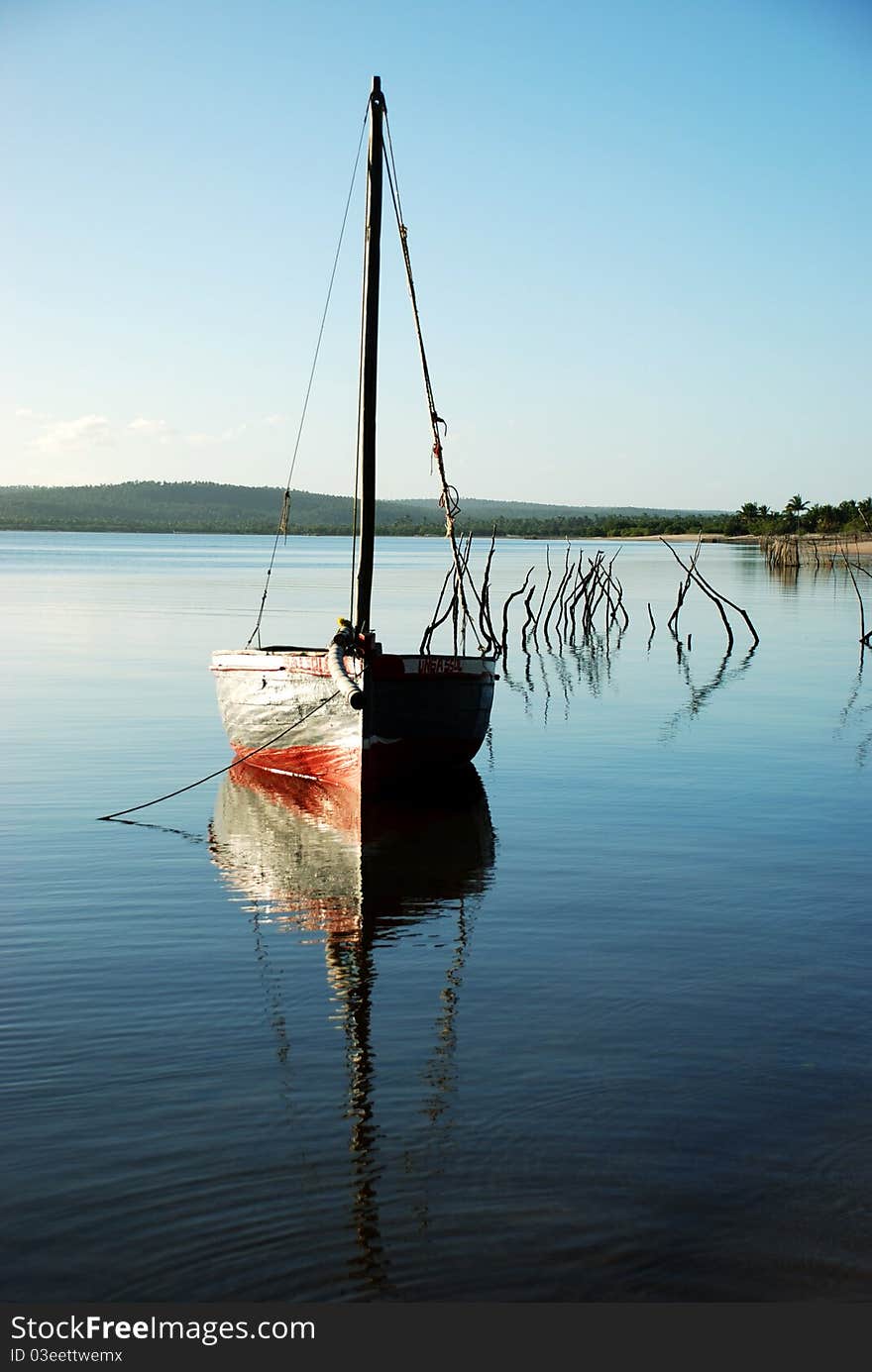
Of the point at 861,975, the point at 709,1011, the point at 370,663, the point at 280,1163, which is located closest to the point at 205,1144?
the point at 280,1163

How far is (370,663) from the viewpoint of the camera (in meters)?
15.3

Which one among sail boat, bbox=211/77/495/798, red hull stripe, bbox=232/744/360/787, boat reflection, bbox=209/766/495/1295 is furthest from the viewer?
red hull stripe, bbox=232/744/360/787

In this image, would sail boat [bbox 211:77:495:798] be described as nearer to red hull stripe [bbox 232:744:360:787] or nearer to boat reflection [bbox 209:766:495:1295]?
red hull stripe [bbox 232:744:360:787]

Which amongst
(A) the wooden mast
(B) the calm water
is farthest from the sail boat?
(B) the calm water

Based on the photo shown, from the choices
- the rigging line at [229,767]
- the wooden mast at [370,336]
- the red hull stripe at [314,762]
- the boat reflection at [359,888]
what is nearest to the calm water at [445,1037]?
the boat reflection at [359,888]

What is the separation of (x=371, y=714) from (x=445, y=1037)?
800cm

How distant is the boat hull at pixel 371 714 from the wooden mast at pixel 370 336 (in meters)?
1.20

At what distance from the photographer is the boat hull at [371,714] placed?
611 inches

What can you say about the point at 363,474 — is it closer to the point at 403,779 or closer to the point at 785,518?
the point at 403,779

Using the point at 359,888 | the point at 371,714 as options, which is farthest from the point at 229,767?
the point at 359,888

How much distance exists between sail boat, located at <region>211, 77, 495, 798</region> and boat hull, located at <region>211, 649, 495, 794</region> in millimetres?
13

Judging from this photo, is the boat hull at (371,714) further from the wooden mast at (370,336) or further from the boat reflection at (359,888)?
the wooden mast at (370,336)

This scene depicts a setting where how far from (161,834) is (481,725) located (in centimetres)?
458

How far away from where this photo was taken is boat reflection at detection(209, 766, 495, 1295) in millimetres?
6637
